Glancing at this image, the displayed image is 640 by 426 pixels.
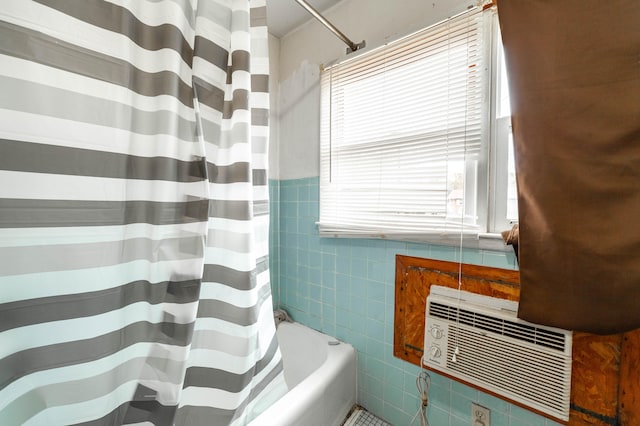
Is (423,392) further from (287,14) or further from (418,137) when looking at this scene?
(287,14)

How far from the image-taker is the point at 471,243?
1.01 metres

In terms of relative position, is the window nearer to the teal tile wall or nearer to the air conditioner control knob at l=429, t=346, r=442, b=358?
the teal tile wall

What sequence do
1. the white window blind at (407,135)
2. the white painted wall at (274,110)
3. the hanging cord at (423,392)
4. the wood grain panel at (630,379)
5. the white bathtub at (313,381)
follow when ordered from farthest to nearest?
the white painted wall at (274,110)
the hanging cord at (423,392)
the white window blind at (407,135)
the white bathtub at (313,381)
the wood grain panel at (630,379)

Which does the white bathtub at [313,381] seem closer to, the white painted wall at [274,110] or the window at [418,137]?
the window at [418,137]

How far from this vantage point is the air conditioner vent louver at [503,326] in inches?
31.4

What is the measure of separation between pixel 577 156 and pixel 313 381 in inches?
48.7

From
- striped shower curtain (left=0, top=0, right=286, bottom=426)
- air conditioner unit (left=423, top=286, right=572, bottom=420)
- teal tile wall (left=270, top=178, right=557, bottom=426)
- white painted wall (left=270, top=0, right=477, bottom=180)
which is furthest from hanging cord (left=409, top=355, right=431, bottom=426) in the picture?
white painted wall (left=270, top=0, right=477, bottom=180)

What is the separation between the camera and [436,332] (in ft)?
3.36

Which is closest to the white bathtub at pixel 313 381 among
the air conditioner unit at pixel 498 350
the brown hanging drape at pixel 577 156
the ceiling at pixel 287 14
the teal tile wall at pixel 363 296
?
the teal tile wall at pixel 363 296

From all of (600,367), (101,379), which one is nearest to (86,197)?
(101,379)

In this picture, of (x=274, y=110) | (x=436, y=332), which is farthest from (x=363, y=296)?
(x=274, y=110)

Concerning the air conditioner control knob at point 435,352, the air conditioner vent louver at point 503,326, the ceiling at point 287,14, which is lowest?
the air conditioner control knob at point 435,352

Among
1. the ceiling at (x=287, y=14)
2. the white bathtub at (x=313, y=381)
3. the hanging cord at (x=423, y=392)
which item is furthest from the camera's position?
the ceiling at (x=287, y=14)

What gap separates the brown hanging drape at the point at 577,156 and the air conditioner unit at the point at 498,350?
106 millimetres
